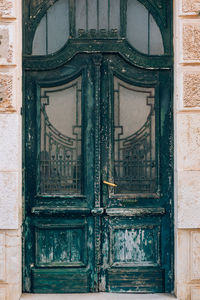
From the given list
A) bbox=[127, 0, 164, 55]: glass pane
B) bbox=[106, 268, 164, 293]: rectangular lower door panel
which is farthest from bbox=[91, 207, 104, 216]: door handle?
bbox=[127, 0, 164, 55]: glass pane

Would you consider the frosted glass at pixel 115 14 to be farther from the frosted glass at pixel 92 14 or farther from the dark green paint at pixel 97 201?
the frosted glass at pixel 92 14

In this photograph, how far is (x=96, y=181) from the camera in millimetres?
4918

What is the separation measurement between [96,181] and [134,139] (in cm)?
63

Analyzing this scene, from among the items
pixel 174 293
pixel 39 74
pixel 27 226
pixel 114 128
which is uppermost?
pixel 39 74

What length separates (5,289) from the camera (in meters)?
4.66

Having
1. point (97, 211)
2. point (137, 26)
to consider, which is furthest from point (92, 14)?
point (97, 211)

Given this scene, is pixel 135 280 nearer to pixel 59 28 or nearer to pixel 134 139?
pixel 134 139

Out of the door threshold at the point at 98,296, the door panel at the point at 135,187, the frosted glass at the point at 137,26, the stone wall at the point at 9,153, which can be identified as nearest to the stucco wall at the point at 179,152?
the stone wall at the point at 9,153

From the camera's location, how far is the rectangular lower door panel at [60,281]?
4.90 metres

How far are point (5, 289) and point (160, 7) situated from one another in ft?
11.4

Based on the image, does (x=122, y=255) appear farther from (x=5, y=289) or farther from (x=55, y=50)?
(x=55, y=50)

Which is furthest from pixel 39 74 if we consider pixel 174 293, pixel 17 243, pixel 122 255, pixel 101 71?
pixel 174 293

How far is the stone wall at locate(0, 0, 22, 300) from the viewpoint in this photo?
4.62m

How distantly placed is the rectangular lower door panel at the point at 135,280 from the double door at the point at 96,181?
0.01m
